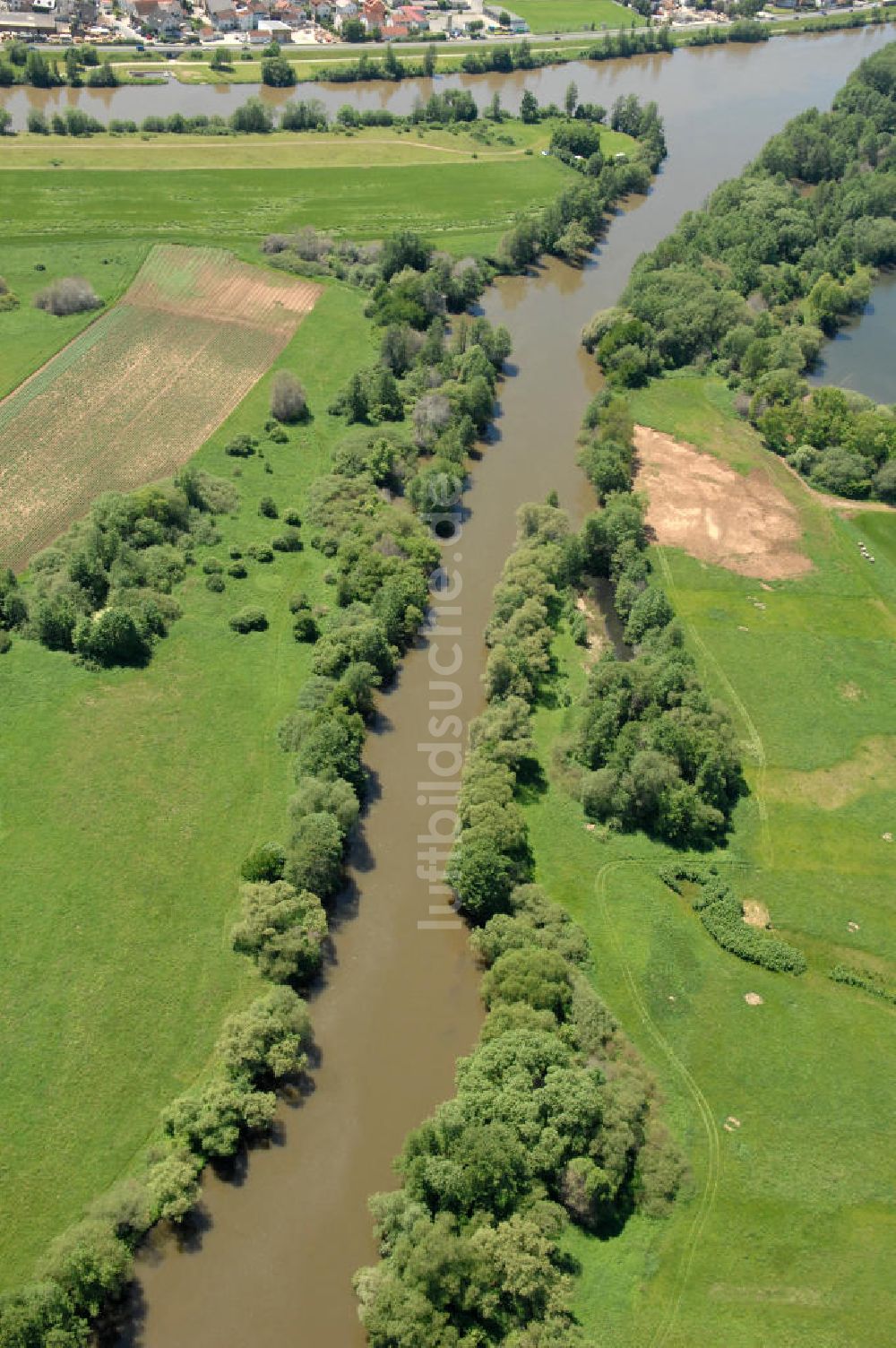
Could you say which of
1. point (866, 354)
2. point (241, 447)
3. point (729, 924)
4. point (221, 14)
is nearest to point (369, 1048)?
point (729, 924)

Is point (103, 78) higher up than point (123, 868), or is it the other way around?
point (103, 78)

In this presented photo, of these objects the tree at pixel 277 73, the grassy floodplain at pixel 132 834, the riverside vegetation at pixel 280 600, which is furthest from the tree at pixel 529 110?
the grassy floodplain at pixel 132 834

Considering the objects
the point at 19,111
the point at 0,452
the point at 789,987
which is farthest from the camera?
the point at 19,111

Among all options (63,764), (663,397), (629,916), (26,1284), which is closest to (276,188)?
(663,397)

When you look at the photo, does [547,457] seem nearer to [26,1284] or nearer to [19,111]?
[26,1284]

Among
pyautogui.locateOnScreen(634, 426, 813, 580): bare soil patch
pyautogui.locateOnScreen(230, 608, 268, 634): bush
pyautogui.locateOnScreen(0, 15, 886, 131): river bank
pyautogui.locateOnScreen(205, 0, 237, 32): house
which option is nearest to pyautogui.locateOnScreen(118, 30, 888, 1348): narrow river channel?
pyautogui.locateOnScreen(634, 426, 813, 580): bare soil patch

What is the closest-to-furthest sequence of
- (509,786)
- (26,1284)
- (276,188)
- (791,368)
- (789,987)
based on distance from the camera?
(26,1284), (789,987), (509,786), (791,368), (276,188)

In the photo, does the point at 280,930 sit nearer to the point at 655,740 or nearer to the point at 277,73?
the point at 655,740

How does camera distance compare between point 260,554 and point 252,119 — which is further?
point 252,119

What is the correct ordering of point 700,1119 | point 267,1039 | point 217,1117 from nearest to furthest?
point 217,1117
point 267,1039
point 700,1119
